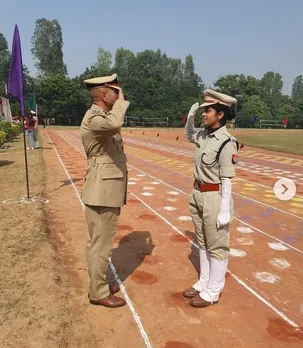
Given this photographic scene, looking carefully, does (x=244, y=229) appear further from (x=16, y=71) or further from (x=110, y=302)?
(x=16, y=71)

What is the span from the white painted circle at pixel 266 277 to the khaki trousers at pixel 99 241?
5.19 ft

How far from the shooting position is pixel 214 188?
9.11 feet

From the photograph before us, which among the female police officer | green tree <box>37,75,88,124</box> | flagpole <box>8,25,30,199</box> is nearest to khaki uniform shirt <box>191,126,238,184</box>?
the female police officer

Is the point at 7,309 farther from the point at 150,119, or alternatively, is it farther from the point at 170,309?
the point at 150,119

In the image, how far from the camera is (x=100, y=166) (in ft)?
8.88

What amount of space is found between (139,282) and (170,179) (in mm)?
5491

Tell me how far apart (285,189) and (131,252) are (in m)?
5.17

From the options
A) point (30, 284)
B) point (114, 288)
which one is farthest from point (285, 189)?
point (30, 284)

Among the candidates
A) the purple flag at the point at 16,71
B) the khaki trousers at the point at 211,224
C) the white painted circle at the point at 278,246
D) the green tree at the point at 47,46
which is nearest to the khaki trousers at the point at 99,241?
A: the khaki trousers at the point at 211,224

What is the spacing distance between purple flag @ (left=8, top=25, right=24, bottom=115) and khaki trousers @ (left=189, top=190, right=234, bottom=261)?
13.7 feet

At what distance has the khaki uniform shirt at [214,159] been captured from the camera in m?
2.68

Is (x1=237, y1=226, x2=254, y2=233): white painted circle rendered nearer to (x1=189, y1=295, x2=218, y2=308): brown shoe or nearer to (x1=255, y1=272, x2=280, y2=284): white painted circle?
(x1=255, y1=272, x2=280, y2=284): white painted circle

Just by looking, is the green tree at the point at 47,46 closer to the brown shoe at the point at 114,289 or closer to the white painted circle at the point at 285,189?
the white painted circle at the point at 285,189

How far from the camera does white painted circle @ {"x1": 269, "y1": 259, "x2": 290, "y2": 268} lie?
373 cm
